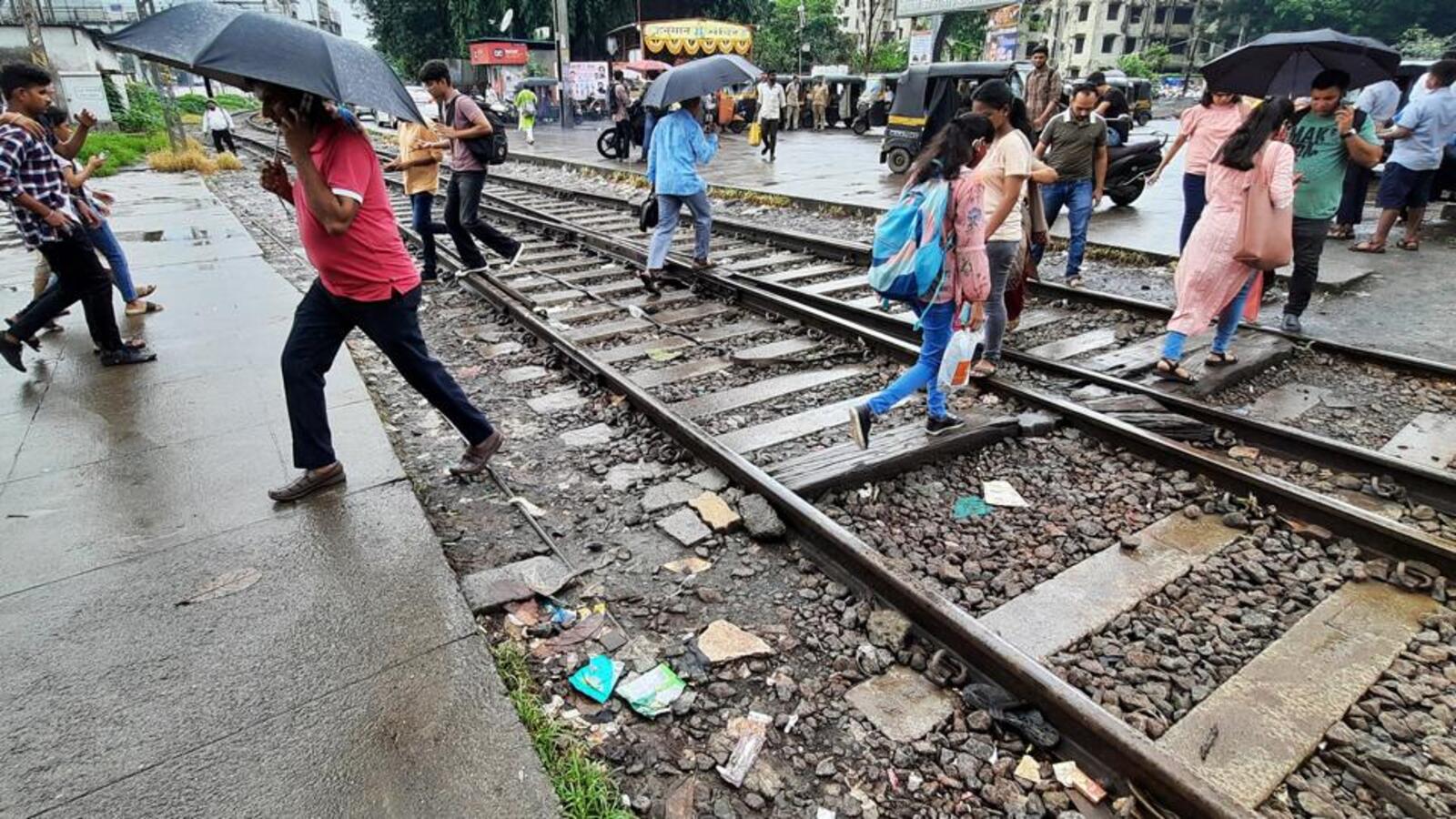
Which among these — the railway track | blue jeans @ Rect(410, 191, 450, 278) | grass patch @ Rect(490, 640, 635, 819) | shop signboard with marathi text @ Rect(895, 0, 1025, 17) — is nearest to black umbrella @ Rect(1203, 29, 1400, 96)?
the railway track

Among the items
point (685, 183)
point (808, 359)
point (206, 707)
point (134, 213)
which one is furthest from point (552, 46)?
point (206, 707)

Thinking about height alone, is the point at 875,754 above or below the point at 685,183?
below

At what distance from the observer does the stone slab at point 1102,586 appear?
2.94m

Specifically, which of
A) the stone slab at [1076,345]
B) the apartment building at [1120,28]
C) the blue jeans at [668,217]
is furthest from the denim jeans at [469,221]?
the apartment building at [1120,28]

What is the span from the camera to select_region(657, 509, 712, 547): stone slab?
11.8ft

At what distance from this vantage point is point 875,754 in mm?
2439

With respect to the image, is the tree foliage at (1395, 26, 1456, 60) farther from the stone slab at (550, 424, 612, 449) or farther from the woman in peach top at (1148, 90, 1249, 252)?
the stone slab at (550, 424, 612, 449)

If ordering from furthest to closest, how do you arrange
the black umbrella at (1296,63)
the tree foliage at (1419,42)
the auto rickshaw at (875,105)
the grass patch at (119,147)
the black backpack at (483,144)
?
1. the tree foliage at (1419,42)
2. the auto rickshaw at (875,105)
3. the grass patch at (119,147)
4. the black backpack at (483,144)
5. the black umbrella at (1296,63)

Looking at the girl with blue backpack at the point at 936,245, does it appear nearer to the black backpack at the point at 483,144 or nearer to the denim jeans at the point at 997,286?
the denim jeans at the point at 997,286

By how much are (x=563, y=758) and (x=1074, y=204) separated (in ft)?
23.0

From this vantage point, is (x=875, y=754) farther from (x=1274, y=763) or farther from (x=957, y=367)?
(x=957, y=367)

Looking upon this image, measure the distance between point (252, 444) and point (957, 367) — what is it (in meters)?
3.99

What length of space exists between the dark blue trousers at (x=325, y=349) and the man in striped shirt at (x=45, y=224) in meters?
2.88

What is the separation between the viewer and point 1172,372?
5.28 metres
